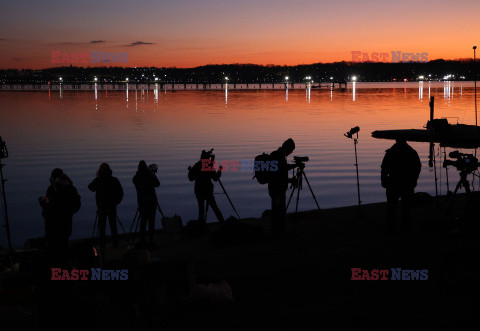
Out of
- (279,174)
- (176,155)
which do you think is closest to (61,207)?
(279,174)

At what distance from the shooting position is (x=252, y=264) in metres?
8.27

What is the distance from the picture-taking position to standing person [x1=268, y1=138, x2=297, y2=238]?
32.5 ft

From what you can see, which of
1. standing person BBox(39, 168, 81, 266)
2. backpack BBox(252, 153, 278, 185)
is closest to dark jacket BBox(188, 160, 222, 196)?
backpack BBox(252, 153, 278, 185)

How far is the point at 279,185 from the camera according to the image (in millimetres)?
10102

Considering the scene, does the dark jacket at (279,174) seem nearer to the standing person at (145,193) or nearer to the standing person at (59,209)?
the standing person at (145,193)

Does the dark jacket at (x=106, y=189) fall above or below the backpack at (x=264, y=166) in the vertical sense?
below

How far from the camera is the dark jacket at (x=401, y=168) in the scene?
9.80 metres

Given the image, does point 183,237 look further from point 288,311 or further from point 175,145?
point 175,145

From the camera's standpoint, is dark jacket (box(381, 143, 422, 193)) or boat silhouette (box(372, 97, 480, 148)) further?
boat silhouette (box(372, 97, 480, 148))

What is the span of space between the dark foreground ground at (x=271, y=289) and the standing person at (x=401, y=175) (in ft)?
2.17

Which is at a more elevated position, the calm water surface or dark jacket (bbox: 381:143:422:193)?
dark jacket (bbox: 381:143:422:193)

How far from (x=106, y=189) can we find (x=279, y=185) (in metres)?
3.49

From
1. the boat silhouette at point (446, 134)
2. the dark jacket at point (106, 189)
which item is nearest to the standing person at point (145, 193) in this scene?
the dark jacket at point (106, 189)

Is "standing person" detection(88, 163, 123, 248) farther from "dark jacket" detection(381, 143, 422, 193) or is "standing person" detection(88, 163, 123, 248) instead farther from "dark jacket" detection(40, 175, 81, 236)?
"dark jacket" detection(381, 143, 422, 193)
